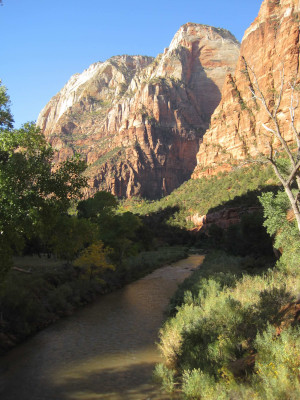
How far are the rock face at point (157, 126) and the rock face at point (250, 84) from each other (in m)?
44.9

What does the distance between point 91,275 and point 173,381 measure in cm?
1708

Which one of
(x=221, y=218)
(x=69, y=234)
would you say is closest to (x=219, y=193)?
(x=221, y=218)

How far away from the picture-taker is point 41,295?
17906mm

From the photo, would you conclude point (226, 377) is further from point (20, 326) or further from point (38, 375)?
point (20, 326)

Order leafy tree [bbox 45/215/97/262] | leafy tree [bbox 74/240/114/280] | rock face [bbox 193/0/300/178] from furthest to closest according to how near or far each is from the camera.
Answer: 1. rock face [bbox 193/0/300/178]
2. leafy tree [bbox 74/240/114/280]
3. leafy tree [bbox 45/215/97/262]

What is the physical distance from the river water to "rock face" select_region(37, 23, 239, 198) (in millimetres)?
124952

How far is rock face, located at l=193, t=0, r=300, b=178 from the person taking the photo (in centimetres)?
8712

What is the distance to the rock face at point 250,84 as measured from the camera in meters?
87.1

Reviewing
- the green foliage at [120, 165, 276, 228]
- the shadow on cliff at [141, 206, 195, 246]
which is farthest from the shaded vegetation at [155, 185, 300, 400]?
the shadow on cliff at [141, 206, 195, 246]

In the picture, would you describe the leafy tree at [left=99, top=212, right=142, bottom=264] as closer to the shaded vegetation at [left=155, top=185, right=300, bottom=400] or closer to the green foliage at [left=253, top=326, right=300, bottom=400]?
the shaded vegetation at [left=155, top=185, right=300, bottom=400]

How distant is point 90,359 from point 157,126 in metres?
155

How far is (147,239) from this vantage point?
196 feet

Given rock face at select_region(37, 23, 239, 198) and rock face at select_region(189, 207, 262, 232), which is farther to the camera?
rock face at select_region(37, 23, 239, 198)

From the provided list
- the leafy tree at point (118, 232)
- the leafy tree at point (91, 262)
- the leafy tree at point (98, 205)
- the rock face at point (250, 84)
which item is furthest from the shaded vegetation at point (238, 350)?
the rock face at point (250, 84)
